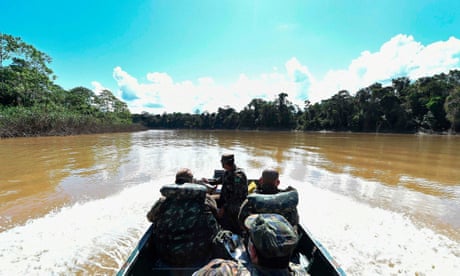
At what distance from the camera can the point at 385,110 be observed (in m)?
49.6

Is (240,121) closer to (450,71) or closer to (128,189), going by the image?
(450,71)

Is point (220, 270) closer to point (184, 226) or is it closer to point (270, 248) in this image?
point (270, 248)

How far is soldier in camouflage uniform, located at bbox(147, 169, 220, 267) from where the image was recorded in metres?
2.13

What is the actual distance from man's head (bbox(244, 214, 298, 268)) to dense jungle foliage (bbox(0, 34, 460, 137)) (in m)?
31.1

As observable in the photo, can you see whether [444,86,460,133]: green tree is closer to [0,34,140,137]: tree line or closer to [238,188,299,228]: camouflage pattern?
[238,188,299,228]: camouflage pattern

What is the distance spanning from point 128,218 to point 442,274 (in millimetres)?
5025

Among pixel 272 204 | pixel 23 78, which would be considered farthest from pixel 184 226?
pixel 23 78

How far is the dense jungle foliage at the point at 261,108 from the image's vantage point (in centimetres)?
2831

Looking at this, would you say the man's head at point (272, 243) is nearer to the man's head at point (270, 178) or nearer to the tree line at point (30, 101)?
the man's head at point (270, 178)

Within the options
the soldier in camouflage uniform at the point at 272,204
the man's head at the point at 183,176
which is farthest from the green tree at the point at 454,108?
the man's head at the point at 183,176

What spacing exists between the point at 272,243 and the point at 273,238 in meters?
0.03

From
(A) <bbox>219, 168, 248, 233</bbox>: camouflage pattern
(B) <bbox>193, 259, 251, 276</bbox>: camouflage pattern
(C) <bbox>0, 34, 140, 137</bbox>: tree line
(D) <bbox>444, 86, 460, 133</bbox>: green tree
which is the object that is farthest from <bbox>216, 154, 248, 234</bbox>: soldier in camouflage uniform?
(D) <bbox>444, 86, 460, 133</bbox>: green tree

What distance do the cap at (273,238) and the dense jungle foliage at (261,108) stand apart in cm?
3107

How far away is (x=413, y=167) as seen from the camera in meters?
9.23
